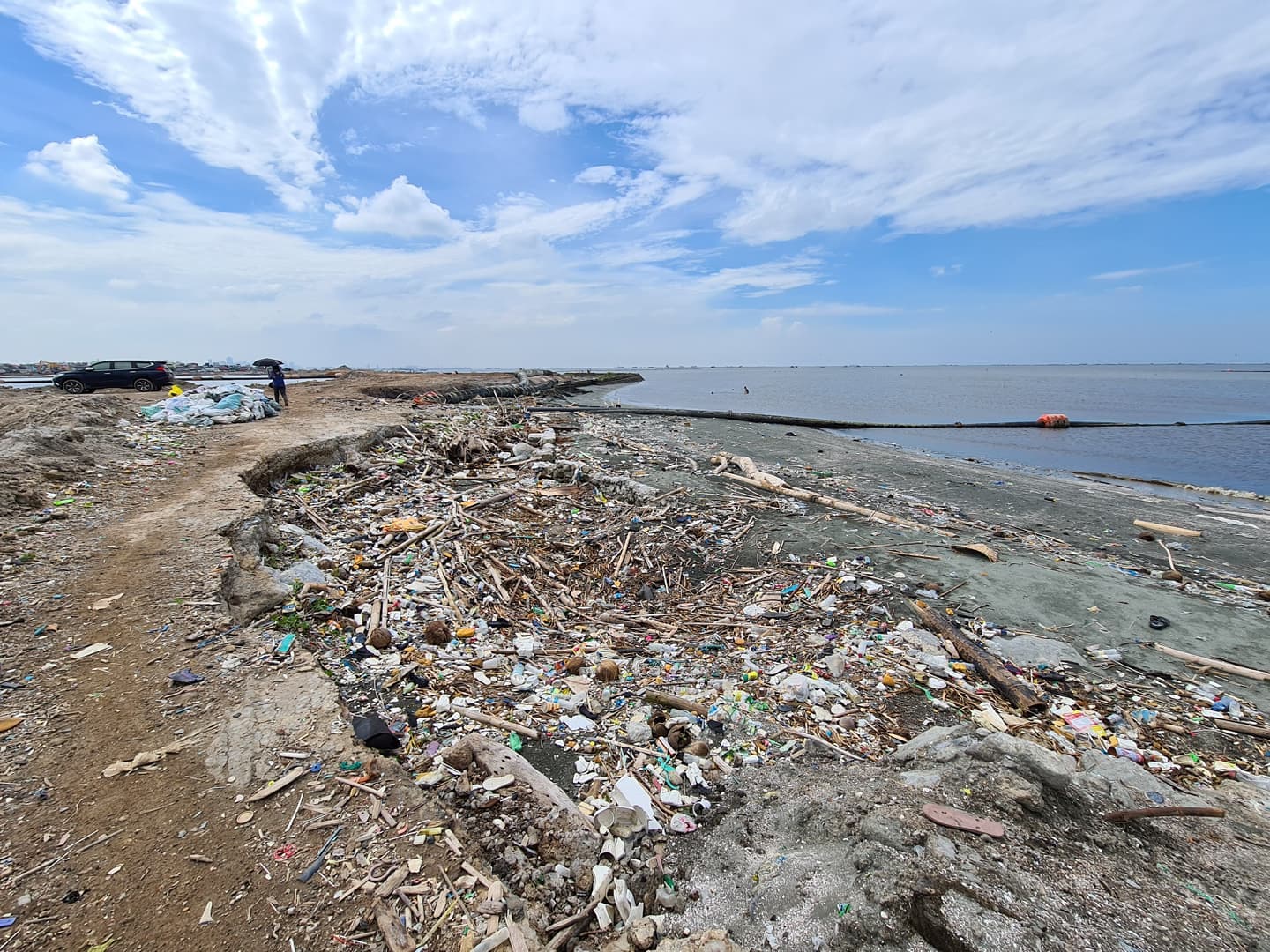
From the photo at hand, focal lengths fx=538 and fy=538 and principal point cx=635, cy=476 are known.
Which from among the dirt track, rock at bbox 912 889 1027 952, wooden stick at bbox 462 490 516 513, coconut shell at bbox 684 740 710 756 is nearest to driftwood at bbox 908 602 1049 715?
coconut shell at bbox 684 740 710 756

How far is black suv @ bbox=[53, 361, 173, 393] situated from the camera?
20766 mm

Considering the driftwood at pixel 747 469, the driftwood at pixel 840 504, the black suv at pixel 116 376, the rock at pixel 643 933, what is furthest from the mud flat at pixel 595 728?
the black suv at pixel 116 376

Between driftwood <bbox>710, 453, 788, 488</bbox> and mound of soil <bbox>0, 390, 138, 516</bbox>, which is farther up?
mound of soil <bbox>0, 390, 138, 516</bbox>

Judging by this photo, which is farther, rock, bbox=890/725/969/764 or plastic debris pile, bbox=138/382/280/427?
plastic debris pile, bbox=138/382/280/427

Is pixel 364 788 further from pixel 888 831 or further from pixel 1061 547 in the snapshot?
pixel 1061 547

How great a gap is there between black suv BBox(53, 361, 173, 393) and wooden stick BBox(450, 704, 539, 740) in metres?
25.8

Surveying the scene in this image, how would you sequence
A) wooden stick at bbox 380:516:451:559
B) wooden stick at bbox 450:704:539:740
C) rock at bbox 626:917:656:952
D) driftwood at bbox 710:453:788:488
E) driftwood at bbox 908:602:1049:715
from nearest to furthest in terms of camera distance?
rock at bbox 626:917:656:952
wooden stick at bbox 450:704:539:740
driftwood at bbox 908:602:1049:715
wooden stick at bbox 380:516:451:559
driftwood at bbox 710:453:788:488

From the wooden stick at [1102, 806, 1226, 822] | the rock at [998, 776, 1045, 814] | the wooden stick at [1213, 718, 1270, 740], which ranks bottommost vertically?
the wooden stick at [1213, 718, 1270, 740]

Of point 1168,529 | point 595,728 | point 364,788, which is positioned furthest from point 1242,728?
point 1168,529

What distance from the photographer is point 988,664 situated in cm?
541

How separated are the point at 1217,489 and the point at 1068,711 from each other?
57.9 ft

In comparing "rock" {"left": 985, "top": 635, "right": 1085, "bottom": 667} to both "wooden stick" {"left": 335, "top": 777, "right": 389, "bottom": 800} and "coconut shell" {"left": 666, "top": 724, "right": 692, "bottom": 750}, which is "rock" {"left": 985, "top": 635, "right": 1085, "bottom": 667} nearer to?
"coconut shell" {"left": 666, "top": 724, "right": 692, "bottom": 750}

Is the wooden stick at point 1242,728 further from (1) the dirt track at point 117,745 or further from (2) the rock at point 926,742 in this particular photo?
(1) the dirt track at point 117,745

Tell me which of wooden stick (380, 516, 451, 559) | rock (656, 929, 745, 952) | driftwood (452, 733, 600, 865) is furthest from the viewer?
wooden stick (380, 516, 451, 559)
